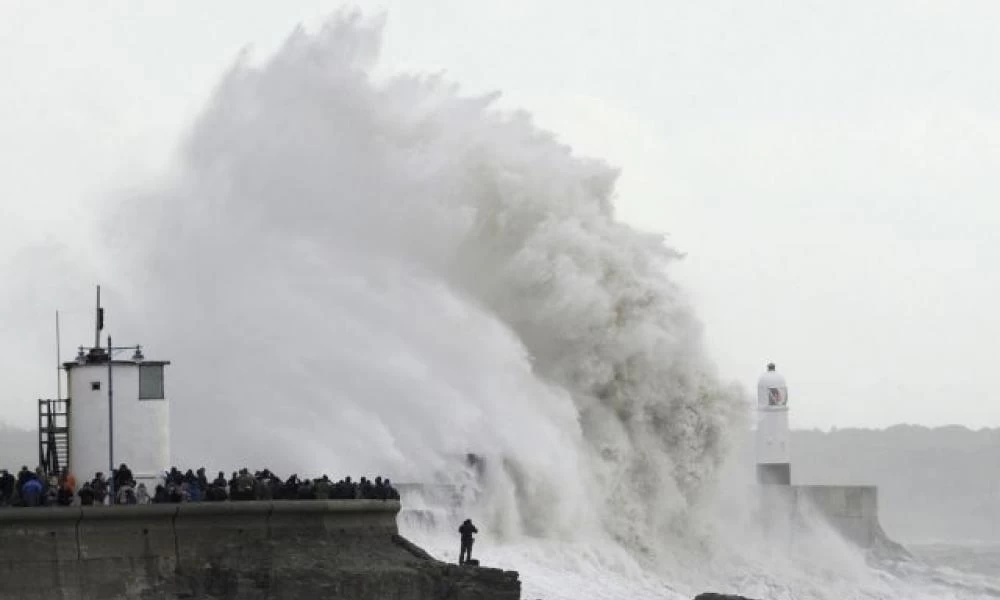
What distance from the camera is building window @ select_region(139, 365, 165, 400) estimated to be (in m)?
20.2

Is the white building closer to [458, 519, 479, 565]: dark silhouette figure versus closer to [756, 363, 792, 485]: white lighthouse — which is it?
[458, 519, 479, 565]: dark silhouette figure

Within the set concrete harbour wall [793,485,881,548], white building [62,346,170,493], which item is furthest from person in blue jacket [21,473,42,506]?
concrete harbour wall [793,485,881,548]

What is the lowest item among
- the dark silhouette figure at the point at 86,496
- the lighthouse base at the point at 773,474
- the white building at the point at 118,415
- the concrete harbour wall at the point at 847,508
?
the concrete harbour wall at the point at 847,508

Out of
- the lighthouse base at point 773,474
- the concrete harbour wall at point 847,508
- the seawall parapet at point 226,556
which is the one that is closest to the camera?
the seawall parapet at point 226,556

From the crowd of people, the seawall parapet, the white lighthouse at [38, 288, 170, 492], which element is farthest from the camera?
the white lighthouse at [38, 288, 170, 492]

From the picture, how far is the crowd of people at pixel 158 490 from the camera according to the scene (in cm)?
1825

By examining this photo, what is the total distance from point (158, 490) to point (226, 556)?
80cm

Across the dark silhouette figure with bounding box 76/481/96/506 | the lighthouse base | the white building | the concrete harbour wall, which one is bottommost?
the concrete harbour wall

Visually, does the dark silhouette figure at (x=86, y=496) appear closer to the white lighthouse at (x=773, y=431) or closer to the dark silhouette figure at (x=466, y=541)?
the dark silhouette figure at (x=466, y=541)

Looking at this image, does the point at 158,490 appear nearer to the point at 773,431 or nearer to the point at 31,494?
the point at 31,494

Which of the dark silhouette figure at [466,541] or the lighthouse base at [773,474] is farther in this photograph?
the lighthouse base at [773,474]

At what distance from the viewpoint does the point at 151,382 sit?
66.5 ft

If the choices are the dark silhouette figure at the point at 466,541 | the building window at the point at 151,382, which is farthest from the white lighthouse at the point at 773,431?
the building window at the point at 151,382

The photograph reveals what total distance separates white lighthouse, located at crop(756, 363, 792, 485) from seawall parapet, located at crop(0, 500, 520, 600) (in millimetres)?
18598
